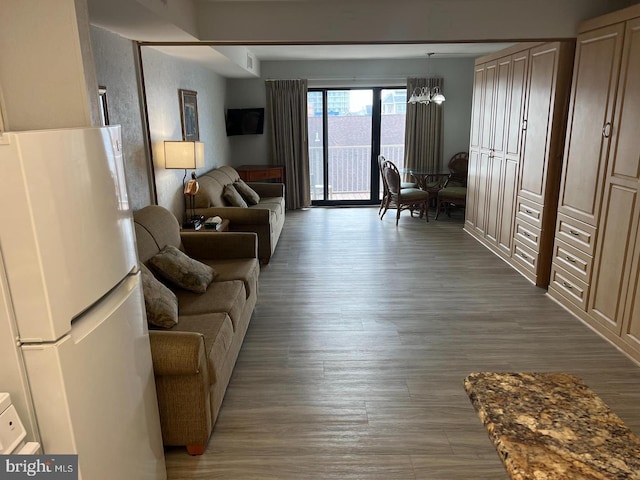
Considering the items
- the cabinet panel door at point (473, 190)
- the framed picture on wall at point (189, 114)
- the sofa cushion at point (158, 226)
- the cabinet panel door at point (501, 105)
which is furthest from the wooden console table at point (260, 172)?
the sofa cushion at point (158, 226)

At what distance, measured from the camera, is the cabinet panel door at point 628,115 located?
117 inches

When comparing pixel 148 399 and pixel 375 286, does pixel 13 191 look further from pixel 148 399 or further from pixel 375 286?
pixel 375 286

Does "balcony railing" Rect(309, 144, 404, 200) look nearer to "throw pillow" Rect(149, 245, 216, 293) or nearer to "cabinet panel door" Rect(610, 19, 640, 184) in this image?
"cabinet panel door" Rect(610, 19, 640, 184)

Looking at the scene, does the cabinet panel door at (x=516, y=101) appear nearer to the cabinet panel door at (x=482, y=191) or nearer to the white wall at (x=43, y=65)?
the cabinet panel door at (x=482, y=191)

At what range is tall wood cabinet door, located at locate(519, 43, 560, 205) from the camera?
13.1 ft

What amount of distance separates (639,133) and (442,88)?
484 cm

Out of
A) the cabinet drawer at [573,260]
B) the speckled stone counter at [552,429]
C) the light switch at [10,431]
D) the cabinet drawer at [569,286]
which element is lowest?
the cabinet drawer at [569,286]

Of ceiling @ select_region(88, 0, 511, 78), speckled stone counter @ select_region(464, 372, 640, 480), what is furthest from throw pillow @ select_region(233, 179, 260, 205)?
speckled stone counter @ select_region(464, 372, 640, 480)

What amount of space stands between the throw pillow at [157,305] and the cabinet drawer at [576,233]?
9.73 feet

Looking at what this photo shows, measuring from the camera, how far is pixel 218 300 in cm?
287

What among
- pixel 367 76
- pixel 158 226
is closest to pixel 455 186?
pixel 367 76

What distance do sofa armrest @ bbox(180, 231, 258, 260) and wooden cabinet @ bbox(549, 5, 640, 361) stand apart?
2531 mm

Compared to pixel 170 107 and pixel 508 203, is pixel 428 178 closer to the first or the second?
pixel 508 203

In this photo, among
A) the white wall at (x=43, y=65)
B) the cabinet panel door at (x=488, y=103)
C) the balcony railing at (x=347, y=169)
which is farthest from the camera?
the balcony railing at (x=347, y=169)
